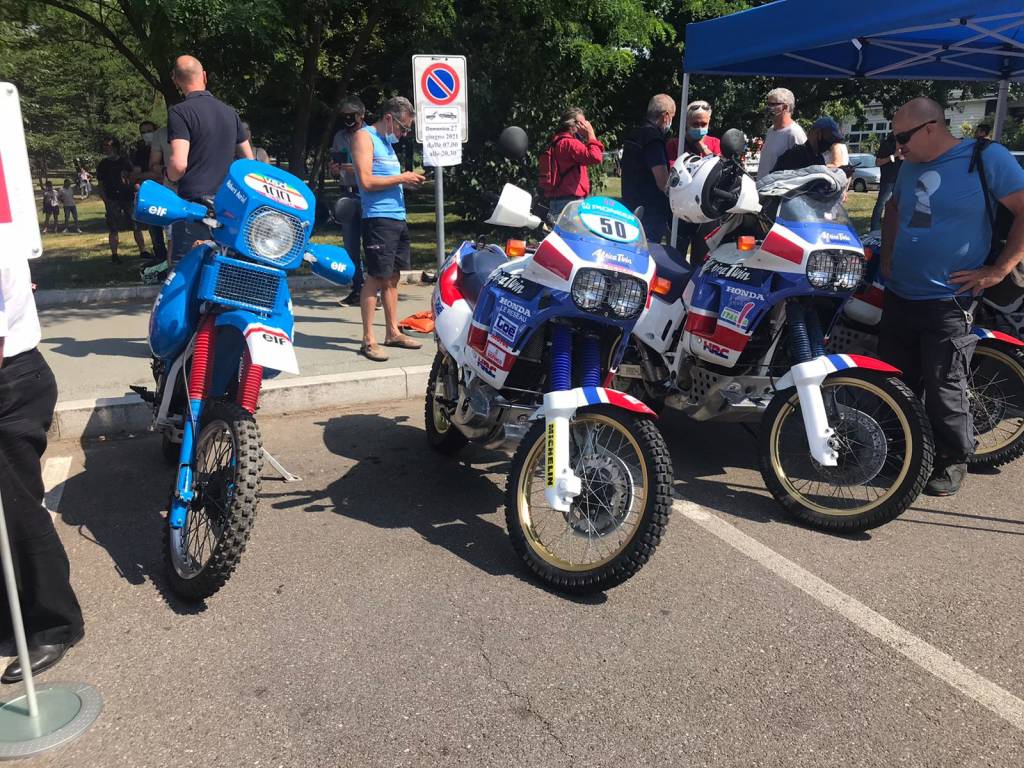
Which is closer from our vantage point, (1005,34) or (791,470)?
(791,470)

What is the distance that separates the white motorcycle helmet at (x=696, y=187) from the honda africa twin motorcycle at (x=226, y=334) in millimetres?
1771

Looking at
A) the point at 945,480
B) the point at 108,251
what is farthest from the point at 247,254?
the point at 108,251

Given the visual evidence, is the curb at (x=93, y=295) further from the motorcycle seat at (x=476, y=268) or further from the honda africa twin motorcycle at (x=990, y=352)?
the honda africa twin motorcycle at (x=990, y=352)

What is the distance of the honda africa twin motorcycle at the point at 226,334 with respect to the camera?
10.1 feet

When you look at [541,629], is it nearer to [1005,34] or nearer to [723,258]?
[723,258]

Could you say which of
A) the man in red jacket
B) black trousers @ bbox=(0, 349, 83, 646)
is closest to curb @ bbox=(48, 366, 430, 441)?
black trousers @ bbox=(0, 349, 83, 646)

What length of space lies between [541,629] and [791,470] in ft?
6.83

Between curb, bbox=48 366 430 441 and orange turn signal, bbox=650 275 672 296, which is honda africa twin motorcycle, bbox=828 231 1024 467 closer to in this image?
orange turn signal, bbox=650 275 672 296

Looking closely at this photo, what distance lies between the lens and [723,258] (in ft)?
14.5

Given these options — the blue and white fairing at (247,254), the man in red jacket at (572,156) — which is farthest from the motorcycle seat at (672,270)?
the man in red jacket at (572,156)

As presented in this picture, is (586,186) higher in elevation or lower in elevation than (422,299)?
higher

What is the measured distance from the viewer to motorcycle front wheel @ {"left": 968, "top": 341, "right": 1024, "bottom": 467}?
4.60 metres

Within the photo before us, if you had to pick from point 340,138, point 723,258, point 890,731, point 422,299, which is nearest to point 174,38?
point 340,138

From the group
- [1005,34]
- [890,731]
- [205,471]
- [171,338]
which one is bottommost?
[890,731]
